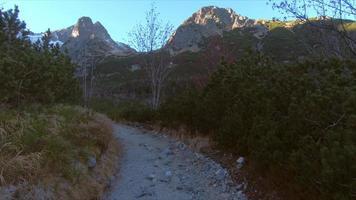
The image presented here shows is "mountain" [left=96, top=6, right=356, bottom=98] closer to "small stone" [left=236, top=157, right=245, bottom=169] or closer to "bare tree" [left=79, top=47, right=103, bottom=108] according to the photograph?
"small stone" [left=236, top=157, right=245, bottom=169]

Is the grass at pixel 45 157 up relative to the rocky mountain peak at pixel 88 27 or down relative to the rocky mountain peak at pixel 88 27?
down

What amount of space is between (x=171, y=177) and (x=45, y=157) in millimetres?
3610

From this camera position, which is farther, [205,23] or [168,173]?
[205,23]

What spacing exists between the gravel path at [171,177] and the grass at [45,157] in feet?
1.92

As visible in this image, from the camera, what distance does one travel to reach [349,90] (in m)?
6.83

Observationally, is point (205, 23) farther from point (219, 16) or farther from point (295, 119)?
point (295, 119)

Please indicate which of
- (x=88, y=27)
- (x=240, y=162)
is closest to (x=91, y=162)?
(x=240, y=162)

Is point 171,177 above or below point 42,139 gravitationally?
below

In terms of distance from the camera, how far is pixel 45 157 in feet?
24.1

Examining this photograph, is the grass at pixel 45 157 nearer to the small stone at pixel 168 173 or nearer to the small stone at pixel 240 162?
the small stone at pixel 168 173

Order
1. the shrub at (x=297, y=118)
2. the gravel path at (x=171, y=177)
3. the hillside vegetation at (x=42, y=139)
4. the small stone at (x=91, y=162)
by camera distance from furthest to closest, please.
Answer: the small stone at (x=91, y=162)
the gravel path at (x=171, y=177)
the hillside vegetation at (x=42, y=139)
the shrub at (x=297, y=118)

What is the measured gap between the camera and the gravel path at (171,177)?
8.66m

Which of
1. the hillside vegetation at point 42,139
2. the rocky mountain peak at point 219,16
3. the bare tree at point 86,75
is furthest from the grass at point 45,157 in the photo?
the rocky mountain peak at point 219,16

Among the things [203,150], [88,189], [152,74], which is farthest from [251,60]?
[152,74]
